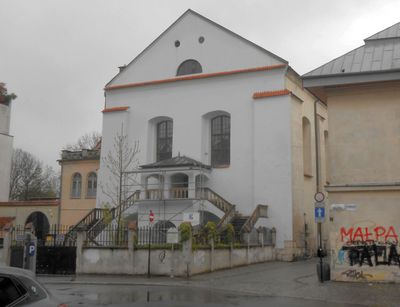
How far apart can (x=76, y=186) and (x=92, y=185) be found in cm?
149

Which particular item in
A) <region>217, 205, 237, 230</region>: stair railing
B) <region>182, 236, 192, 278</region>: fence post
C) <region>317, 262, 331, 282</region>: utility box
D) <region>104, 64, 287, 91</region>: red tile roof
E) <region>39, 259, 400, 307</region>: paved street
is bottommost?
<region>39, 259, 400, 307</region>: paved street

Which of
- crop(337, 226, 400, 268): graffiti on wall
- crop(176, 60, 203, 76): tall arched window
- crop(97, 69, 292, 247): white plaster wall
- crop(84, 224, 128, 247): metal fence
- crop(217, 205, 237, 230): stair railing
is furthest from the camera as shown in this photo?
crop(176, 60, 203, 76): tall arched window

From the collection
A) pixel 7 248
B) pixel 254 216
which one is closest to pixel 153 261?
pixel 7 248

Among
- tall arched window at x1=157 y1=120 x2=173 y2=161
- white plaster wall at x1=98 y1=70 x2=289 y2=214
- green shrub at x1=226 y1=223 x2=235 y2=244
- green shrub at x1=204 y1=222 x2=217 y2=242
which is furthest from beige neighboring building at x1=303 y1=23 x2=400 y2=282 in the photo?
tall arched window at x1=157 y1=120 x2=173 y2=161

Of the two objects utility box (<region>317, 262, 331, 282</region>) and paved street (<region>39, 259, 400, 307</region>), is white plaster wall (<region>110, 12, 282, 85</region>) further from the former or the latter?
utility box (<region>317, 262, 331, 282</region>)

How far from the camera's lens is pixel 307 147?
36.1m

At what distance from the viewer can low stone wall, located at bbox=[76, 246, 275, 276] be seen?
66.6 feet

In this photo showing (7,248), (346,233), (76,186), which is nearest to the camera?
(346,233)

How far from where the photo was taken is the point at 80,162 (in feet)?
143

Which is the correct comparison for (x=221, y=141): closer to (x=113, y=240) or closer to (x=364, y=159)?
(x=113, y=240)

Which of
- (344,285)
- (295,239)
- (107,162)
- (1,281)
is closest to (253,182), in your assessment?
(295,239)

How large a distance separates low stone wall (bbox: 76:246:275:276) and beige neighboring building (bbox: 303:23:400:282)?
5.95 metres

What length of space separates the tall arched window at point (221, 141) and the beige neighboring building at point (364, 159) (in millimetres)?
15033

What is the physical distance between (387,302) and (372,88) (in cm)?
823
